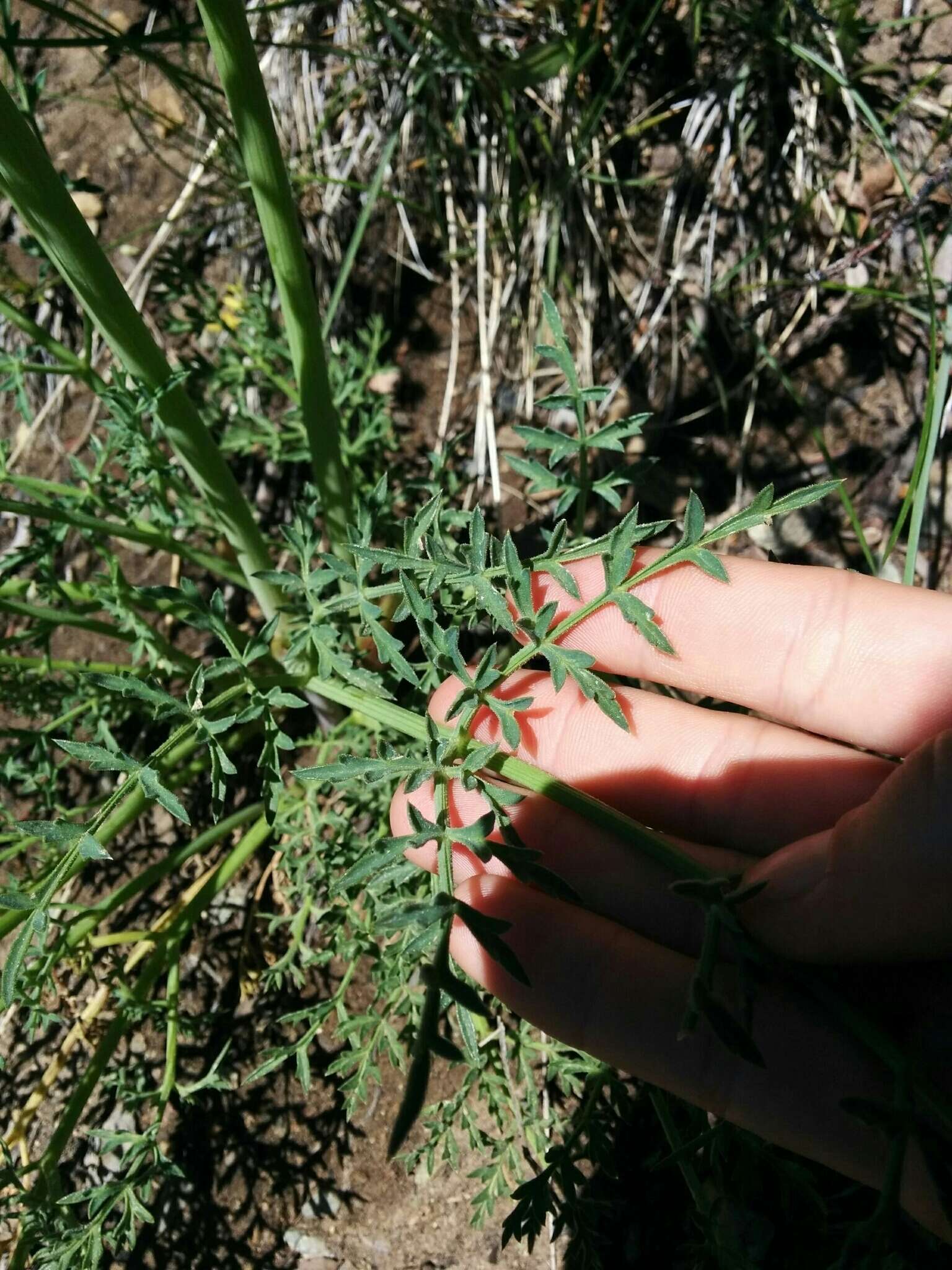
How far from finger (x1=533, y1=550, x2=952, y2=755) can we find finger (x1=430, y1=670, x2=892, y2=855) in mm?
61

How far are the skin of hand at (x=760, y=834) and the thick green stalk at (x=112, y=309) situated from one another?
56 cm

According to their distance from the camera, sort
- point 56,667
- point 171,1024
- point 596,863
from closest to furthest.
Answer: point 596,863
point 171,1024
point 56,667

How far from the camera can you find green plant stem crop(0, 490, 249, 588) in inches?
65.4

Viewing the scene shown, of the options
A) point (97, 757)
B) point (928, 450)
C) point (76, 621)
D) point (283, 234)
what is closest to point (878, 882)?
point (928, 450)

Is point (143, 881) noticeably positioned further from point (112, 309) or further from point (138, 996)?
point (112, 309)

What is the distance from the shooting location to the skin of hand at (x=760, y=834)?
4.48ft

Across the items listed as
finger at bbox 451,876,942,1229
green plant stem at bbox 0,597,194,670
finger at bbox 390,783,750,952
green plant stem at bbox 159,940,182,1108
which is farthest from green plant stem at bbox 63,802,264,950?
finger at bbox 451,876,942,1229

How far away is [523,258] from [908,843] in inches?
86.7

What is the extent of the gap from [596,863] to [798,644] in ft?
1.89

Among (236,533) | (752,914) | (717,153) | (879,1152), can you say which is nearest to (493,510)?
(236,533)

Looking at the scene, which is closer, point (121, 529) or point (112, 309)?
point (112, 309)

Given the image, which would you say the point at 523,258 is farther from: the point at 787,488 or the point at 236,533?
the point at 236,533

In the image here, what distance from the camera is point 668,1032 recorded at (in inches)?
61.9

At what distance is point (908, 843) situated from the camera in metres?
1.30
